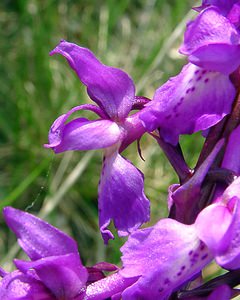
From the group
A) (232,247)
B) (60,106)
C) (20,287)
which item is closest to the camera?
(232,247)

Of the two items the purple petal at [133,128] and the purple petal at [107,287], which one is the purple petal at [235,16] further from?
the purple petal at [107,287]

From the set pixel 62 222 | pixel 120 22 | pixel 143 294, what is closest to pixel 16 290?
pixel 143 294

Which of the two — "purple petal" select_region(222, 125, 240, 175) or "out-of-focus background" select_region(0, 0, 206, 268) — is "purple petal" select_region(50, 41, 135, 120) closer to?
"purple petal" select_region(222, 125, 240, 175)

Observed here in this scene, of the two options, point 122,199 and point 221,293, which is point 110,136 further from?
point 221,293

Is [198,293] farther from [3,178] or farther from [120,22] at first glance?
[120,22]

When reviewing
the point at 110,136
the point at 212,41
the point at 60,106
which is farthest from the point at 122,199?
the point at 60,106
